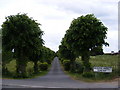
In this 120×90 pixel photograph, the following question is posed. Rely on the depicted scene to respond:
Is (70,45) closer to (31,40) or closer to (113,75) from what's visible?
(31,40)

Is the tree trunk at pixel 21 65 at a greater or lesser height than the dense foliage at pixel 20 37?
lesser

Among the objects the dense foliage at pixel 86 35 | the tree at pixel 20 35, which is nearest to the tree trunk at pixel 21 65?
the tree at pixel 20 35

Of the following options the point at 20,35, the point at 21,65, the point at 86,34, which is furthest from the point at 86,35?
the point at 21,65

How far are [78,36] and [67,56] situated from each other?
2210 centimetres

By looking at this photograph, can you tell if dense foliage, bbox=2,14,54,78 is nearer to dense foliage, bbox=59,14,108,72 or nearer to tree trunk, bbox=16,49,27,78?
tree trunk, bbox=16,49,27,78

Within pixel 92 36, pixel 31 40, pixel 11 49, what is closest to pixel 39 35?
pixel 31 40

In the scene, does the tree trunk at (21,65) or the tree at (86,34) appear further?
the tree trunk at (21,65)

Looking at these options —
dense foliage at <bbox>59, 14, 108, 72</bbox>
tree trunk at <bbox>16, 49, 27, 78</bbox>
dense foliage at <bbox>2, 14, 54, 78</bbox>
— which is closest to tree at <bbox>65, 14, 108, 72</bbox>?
dense foliage at <bbox>59, 14, 108, 72</bbox>

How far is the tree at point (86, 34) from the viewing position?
27984mm

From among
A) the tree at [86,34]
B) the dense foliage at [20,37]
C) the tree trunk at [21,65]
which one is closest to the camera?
the tree at [86,34]

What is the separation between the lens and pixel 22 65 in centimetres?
3012

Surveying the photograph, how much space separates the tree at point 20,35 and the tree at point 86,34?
14.1 ft

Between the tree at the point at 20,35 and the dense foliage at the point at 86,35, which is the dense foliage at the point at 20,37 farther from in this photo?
the dense foliage at the point at 86,35

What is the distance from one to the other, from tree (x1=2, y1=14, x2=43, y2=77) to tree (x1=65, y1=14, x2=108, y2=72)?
4298 mm
